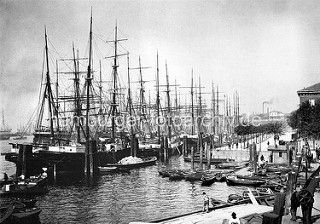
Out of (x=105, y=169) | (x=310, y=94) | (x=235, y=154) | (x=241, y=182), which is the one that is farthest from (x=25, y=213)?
(x=310, y=94)


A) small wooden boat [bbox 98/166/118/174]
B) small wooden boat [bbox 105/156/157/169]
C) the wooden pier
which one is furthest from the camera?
small wooden boat [bbox 105/156/157/169]

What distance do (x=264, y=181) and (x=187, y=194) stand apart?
8.27m

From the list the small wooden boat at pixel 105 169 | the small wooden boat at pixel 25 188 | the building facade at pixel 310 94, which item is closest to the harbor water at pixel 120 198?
the small wooden boat at pixel 25 188

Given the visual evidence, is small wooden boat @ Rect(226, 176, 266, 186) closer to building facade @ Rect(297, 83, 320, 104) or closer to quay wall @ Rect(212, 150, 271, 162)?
quay wall @ Rect(212, 150, 271, 162)

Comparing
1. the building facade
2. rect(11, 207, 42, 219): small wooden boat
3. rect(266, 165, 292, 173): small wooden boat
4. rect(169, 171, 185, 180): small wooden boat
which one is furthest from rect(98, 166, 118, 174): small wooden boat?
the building facade

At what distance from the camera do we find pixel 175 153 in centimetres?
9306

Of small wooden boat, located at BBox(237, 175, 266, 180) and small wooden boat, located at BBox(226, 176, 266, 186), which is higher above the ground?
small wooden boat, located at BBox(237, 175, 266, 180)

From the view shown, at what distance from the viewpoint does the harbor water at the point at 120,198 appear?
29.4 m

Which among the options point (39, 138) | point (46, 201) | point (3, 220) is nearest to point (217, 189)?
point (46, 201)

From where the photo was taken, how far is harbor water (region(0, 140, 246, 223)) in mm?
29356

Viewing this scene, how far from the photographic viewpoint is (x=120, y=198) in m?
36.4

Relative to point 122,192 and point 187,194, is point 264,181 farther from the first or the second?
point 122,192

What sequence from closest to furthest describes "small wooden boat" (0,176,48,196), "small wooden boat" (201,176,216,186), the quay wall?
"small wooden boat" (0,176,48,196), "small wooden boat" (201,176,216,186), the quay wall

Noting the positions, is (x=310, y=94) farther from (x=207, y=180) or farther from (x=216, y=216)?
(x=216, y=216)
